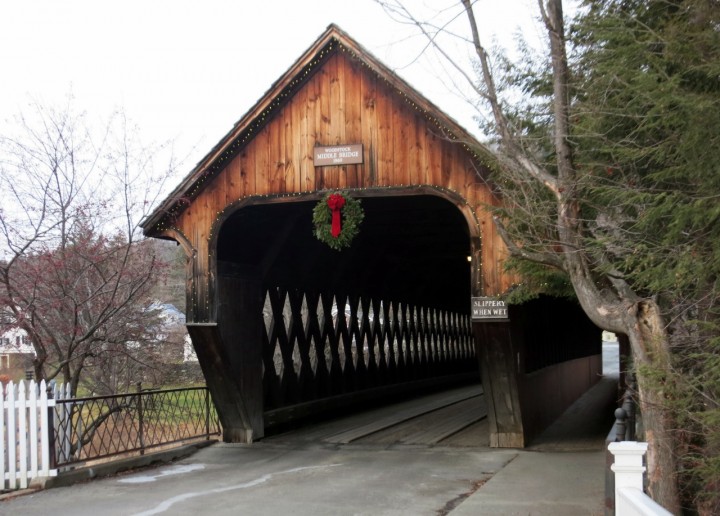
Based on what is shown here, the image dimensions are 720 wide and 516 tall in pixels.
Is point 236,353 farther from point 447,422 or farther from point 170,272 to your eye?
point 447,422

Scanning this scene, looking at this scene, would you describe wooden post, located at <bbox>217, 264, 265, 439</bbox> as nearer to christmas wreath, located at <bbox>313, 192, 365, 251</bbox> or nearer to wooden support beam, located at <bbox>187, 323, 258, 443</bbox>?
wooden support beam, located at <bbox>187, 323, 258, 443</bbox>

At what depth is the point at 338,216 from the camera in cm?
1058

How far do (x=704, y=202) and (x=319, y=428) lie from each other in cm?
1002

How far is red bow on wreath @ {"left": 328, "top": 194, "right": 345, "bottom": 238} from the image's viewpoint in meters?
10.6

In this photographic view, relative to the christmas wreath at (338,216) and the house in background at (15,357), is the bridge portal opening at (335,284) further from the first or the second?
the house in background at (15,357)

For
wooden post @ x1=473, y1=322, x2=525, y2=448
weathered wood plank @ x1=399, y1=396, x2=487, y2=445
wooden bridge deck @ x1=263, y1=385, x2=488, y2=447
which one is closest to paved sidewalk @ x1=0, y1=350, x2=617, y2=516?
wooden post @ x1=473, y1=322, x2=525, y2=448

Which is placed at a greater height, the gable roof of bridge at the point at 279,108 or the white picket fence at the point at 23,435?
the gable roof of bridge at the point at 279,108

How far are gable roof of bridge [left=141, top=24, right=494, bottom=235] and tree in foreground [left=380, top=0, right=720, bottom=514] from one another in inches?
112

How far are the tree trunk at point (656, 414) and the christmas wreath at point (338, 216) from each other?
17.3 ft

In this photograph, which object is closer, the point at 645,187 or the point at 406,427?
the point at 645,187

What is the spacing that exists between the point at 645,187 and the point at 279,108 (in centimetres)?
619

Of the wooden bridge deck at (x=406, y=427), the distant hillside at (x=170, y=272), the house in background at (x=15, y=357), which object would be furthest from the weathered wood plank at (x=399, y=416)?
the house in background at (x=15, y=357)

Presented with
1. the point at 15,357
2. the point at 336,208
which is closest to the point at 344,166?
the point at 336,208

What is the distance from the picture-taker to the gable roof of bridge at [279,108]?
10133 millimetres
